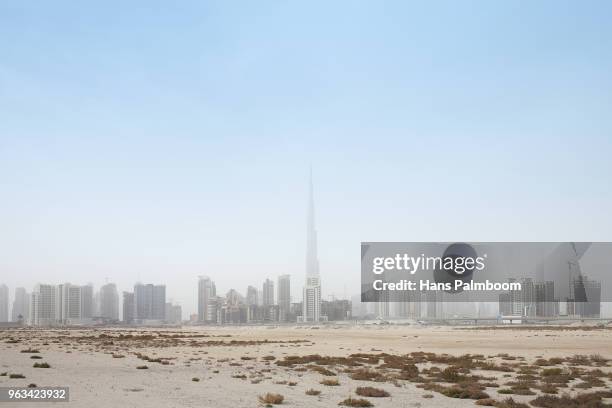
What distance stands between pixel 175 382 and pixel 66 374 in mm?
8304

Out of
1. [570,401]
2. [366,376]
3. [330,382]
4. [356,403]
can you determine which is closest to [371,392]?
[356,403]

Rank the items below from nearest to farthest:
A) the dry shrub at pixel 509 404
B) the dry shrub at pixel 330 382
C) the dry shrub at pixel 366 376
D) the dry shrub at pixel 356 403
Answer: the dry shrub at pixel 509 404
the dry shrub at pixel 356 403
the dry shrub at pixel 330 382
the dry shrub at pixel 366 376

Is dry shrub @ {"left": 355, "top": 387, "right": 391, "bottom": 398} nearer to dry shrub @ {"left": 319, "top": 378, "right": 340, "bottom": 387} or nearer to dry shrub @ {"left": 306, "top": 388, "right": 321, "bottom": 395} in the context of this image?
dry shrub @ {"left": 306, "top": 388, "right": 321, "bottom": 395}

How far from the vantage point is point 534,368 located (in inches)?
1640

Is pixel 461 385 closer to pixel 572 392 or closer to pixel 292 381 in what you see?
pixel 572 392

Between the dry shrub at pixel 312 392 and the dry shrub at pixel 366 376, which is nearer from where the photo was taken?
the dry shrub at pixel 312 392

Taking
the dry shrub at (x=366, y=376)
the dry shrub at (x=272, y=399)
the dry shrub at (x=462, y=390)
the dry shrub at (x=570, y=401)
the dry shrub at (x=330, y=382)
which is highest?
the dry shrub at (x=272, y=399)

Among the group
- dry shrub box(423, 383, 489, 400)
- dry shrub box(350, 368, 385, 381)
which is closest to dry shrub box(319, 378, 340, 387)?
dry shrub box(350, 368, 385, 381)

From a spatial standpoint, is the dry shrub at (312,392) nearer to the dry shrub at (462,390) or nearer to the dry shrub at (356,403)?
the dry shrub at (356,403)

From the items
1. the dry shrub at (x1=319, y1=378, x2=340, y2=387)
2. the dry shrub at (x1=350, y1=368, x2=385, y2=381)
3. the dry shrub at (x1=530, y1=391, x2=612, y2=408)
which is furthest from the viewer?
the dry shrub at (x1=350, y1=368, x2=385, y2=381)

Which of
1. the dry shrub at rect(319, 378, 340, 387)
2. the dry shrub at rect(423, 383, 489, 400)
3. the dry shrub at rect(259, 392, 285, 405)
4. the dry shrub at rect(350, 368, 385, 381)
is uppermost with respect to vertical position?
the dry shrub at rect(259, 392, 285, 405)

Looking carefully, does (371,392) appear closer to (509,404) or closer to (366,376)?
(509,404)

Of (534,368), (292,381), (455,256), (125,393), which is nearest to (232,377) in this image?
(292,381)

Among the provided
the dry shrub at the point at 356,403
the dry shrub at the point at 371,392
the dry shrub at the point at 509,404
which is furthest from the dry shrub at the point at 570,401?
the dry shrub at the point at 356,403
